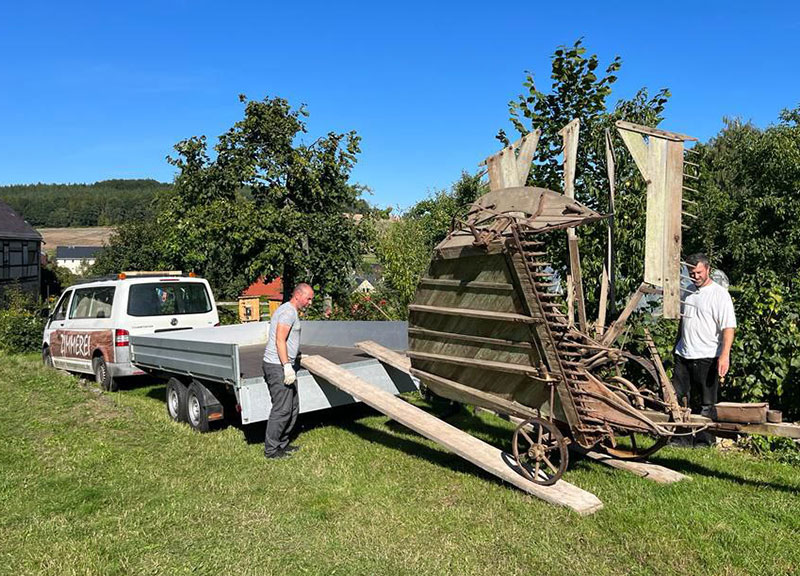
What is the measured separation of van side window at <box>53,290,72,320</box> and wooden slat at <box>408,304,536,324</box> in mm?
8414

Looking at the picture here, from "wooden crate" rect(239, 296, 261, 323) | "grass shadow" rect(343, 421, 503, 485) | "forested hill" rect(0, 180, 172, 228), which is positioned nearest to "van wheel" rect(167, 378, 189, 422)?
"grass shadow" rect(343, 421, 503, 485)

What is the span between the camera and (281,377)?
243 inches

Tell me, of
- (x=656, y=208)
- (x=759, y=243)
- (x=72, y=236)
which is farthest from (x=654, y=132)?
(x=72, y=236)

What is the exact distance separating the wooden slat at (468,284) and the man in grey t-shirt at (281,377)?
4.28 feet

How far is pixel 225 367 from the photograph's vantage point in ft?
20.7

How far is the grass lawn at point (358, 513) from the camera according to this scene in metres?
3.87

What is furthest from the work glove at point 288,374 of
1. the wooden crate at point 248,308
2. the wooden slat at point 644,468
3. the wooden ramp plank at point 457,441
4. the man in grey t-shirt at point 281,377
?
the wooden crate at point 248,308

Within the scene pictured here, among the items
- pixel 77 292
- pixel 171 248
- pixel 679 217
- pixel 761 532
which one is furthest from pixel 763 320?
pixel 171 248

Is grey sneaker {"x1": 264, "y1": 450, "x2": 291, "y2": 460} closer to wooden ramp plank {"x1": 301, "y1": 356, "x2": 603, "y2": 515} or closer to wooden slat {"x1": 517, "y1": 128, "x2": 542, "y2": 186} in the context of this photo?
wooden ramp plank {"x1": 301, "y1": 356, "x2": 603, "y2": 515}

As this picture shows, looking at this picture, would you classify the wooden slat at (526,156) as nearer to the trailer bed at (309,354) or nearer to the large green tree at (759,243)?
the large green tree at (759,243)

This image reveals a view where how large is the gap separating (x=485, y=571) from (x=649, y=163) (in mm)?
3755

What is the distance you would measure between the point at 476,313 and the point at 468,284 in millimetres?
276

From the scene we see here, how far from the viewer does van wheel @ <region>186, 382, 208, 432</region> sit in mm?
7051

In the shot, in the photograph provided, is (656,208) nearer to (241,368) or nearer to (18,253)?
(241,368)
